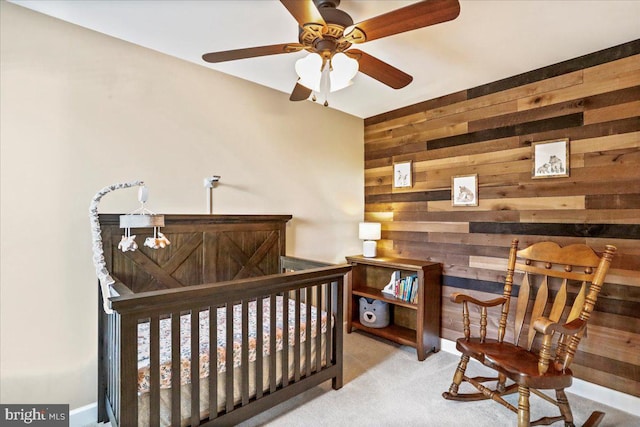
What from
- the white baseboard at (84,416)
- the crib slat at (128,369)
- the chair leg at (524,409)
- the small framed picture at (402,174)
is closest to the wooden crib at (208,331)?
the crib slat at (128,369)

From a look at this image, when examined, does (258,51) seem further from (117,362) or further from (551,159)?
(551,159)

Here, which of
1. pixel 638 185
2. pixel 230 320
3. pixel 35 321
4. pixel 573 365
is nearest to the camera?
pixel 230 320

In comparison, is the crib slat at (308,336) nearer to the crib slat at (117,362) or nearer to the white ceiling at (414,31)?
the crib slat at (117,362)

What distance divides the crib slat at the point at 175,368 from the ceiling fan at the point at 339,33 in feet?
4.60

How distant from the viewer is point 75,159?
6.47 ft

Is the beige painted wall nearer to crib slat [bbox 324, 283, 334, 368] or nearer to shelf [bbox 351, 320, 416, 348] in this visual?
crib slat [bbox 324, 283, 334, 368]

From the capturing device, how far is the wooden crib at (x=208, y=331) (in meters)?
1.50

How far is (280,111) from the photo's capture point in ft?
9.89

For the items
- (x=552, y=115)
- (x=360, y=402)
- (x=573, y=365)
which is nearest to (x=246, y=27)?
(x=552, y=115)

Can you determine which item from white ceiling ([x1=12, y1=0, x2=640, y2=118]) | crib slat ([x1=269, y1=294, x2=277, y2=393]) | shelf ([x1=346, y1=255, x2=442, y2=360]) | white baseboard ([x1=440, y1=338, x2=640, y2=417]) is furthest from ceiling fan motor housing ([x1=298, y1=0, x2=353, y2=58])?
white baseboard ([x1=440, y1=338, x2=640, y2=417])

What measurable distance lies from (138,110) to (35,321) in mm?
1448

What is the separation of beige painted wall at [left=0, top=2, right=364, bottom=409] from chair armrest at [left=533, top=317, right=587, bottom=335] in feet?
7.23

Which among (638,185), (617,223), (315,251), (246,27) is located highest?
(246,27)

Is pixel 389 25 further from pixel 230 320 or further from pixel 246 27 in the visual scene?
pixel 230 320
